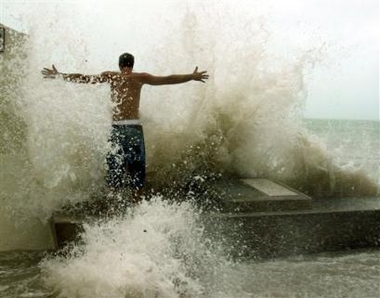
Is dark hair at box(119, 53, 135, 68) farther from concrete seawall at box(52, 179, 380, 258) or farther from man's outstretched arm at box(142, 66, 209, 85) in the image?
concrete seawall at box(52, 179, 380, 258)

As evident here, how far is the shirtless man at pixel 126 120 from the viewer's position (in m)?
4.28

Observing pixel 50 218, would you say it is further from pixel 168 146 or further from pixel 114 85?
pixel 168 146

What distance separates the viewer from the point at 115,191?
4.35 metres

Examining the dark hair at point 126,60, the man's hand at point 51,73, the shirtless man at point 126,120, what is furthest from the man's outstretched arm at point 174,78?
the man's hand at point 51,73

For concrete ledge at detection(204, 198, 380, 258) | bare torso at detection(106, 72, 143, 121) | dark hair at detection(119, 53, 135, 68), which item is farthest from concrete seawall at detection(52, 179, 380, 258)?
dark hair at detection(119, 53, 135, 68)

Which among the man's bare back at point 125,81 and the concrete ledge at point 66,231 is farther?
the man's bare back at point 125,81

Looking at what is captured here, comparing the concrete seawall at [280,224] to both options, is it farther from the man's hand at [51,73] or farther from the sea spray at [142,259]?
the man's hand at [51,73]

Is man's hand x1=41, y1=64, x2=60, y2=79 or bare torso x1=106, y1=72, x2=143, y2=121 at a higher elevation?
man's hand x1=41, y1=64, x2=60, y2=79

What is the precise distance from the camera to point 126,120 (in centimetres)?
429

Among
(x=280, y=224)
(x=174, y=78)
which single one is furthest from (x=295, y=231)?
(x=174, y=78)

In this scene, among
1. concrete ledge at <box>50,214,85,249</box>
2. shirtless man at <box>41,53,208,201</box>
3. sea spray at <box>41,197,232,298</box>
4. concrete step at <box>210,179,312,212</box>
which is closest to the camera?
sea spray at <box>41,197,232,298</box>

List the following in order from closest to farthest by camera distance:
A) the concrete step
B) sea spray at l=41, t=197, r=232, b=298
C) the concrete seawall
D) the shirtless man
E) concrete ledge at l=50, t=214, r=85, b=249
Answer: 1. sea spray at l=41, t=197, r=232, b=298
2. concrete ledge at l=50, t=214, r=85, b=249
3. the concrete seawall
4. the shirtless man
5. the concrete step

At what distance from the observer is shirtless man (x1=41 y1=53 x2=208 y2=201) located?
168 inches

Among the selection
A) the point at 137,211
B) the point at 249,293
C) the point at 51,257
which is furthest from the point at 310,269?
the point at 51,257
